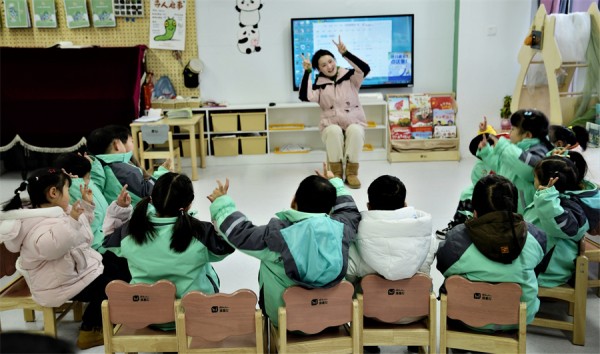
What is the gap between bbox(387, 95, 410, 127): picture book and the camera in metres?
6.60

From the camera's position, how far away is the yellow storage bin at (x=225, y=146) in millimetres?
6566

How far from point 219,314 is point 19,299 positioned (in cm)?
101

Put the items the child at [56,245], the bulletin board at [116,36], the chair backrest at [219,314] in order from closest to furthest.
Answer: the chair backrest at [219,314], the child at [56,245], the bulletin board at [116,36]

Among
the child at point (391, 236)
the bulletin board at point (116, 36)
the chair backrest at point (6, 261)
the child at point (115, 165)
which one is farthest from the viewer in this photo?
the bulletin board at point (116, 36)

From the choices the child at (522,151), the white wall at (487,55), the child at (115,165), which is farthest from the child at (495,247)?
the white wall at (487,55)

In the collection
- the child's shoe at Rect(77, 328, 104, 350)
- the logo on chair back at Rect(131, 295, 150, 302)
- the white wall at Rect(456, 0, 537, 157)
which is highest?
the white wall at Rect(456, 0, 537, 157)

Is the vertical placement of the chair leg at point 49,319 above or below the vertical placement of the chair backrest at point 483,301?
below

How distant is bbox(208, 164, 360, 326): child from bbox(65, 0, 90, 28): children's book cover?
16.0ft

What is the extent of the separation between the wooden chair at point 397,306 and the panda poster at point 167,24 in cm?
492

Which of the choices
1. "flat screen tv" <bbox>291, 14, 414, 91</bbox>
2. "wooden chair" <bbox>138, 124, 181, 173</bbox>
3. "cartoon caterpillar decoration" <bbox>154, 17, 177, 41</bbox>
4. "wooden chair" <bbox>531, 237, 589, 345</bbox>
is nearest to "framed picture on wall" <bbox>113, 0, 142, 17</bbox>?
"cartoon caterpillar decoration" <bbox>154, 17, 177, 41</bbox>

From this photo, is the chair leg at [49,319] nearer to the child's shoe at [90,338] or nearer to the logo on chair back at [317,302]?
the child's shoe at [90,338]

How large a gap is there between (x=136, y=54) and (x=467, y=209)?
4093 millimetres

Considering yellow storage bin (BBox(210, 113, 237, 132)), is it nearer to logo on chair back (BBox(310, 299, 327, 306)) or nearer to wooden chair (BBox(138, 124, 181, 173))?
wooden chair (BBox(138, 124, 181, 173))

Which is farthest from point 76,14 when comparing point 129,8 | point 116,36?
point 129,8
